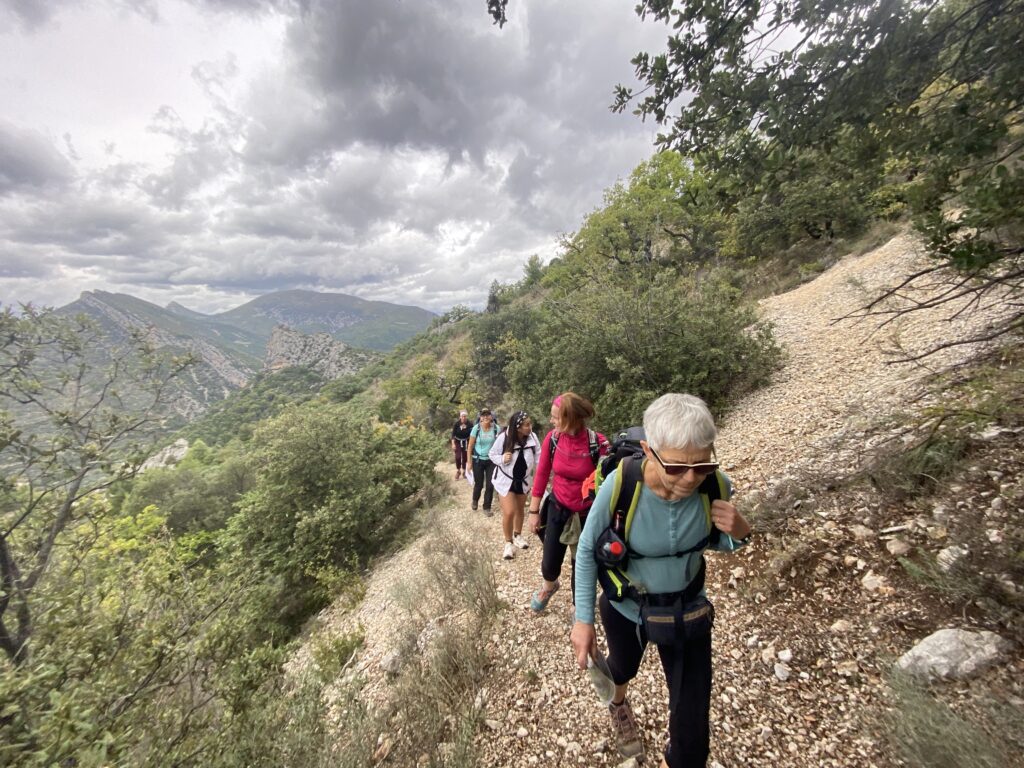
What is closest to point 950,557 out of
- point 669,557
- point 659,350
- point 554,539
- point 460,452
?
point 669,557

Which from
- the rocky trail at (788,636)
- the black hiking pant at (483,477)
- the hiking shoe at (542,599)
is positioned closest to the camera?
the rocky trail at (788,636)

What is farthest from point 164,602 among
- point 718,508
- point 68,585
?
point 718,508

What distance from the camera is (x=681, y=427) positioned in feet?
5.13

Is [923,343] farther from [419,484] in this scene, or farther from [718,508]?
[419,484]

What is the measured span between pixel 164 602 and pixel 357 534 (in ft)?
21.5

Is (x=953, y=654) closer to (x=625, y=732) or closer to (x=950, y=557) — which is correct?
(x=950, y=557)

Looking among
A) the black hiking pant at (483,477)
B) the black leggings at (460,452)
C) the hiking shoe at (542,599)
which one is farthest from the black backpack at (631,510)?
the black leggings at (460,452)

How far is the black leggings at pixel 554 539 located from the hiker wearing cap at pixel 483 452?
2.21 meters

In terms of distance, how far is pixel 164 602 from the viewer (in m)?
2.85

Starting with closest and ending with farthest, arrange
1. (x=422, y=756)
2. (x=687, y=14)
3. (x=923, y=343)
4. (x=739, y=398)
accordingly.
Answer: (x=687, y=14) → (x=422, y=756) → (x=923, y=343) → (x=739, y=398)

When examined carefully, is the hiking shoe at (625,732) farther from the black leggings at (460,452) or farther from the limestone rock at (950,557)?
the black leggings at (460,452)

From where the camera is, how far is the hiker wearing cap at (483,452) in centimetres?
639

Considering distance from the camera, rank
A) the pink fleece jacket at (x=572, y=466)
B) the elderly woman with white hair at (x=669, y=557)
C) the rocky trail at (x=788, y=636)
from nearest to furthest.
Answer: the elderly woman with white hair at (x=669, y=557) → the rocky trail at (x=788, y=636) → the pink fleece jacket at (x=572, y=466)

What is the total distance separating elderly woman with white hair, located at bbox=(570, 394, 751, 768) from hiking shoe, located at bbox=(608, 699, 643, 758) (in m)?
0.58
